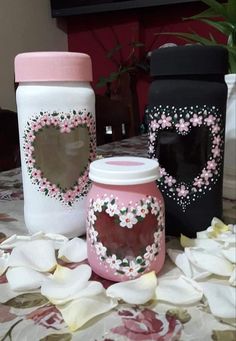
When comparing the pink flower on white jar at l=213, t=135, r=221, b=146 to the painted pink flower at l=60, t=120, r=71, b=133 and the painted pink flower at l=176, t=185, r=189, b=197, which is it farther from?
the painted pink flower at l=60, t=120, r=71, b=133

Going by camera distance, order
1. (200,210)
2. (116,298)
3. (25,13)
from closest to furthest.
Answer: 1. (116,298)
2. (200,210)
3. (25,13)

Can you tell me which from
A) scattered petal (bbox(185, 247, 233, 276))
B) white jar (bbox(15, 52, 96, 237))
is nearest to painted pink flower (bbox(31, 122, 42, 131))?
white jar (bbox(15, 52, 96, 237))

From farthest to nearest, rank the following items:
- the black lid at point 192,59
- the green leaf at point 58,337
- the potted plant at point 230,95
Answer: the potted plant at point 230,95 < the black lid at point 192,59 < the green leaf at point 58,337

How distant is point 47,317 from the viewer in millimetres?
312

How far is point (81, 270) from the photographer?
36cm

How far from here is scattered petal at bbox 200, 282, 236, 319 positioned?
30 cm

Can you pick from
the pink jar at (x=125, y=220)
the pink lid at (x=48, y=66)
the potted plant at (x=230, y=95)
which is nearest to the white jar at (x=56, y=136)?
the pink lid at (x=48, y=66)

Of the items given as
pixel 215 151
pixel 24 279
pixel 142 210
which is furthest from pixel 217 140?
pixel 24 279

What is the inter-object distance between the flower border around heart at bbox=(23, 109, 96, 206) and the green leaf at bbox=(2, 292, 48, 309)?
0.44ft

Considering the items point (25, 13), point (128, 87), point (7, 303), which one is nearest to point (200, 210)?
point (7, 303)

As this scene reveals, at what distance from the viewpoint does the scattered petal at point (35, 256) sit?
38cm

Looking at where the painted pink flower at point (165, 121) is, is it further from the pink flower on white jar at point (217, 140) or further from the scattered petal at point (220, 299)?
the scattered petal at point (220, 299)

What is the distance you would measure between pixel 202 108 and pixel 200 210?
0.36ft

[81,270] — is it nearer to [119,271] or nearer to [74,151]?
[119,271]
